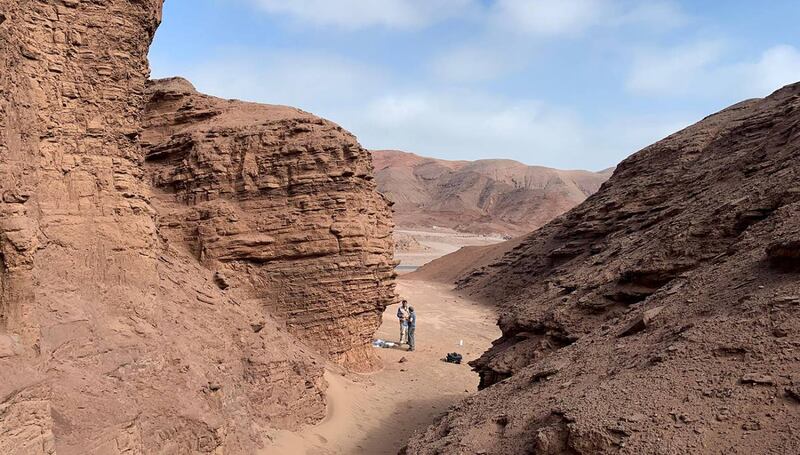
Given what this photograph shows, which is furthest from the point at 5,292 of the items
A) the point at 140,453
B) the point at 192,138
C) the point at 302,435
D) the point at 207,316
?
the point at 192,138

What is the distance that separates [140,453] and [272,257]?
244 inches

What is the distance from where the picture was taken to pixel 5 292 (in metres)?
5.18

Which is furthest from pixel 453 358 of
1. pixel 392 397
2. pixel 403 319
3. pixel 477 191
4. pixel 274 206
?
pixel 477 191

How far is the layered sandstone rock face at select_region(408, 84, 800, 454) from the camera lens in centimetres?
455

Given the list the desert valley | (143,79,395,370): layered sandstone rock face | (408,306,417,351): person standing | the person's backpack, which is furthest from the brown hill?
the desert valley

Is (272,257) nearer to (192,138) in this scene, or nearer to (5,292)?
(192,138)

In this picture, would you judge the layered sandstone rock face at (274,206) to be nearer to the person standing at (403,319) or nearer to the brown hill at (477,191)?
the person standing at (403,319)

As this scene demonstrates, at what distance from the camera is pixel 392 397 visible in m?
12.2

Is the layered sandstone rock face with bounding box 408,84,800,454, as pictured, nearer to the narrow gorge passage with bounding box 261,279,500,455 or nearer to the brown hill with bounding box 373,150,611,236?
the narrow gorge passage with bounding box 261,279,500,455

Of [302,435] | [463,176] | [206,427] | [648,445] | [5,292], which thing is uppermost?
[463,176]

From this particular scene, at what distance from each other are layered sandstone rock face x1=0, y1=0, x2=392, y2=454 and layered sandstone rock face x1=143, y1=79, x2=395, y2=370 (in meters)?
2.16

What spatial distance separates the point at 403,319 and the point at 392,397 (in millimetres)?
5020

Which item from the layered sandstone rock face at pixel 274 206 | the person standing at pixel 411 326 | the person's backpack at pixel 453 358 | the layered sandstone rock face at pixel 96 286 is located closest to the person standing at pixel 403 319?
the person standing at pixel 411 326

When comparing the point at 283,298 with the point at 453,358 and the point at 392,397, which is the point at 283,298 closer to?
the point at 392,397
